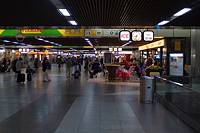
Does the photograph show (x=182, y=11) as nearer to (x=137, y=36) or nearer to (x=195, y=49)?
(x=137, y=36)

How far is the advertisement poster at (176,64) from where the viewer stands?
19.2 meters

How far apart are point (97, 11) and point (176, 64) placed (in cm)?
1290

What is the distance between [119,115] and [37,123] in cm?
247

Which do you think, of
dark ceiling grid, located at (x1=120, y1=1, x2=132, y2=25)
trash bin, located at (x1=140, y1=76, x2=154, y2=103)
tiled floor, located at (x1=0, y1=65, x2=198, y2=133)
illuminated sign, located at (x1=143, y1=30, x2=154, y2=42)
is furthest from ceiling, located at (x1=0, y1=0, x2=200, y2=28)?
tiled floor, located at (x1=0, y1=65, x2=198, y2=133)

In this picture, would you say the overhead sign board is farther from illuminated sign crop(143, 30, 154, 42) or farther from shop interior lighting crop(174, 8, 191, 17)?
shop interior lighting crop(174, 8, 191, 17)

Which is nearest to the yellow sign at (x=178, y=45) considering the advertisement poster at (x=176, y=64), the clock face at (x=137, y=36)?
the advertisement poster at (x=176, y=64)

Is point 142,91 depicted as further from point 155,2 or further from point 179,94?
point 155,2

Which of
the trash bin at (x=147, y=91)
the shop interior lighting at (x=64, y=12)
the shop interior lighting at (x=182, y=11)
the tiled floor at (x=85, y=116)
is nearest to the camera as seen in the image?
the tiled floor at (x=85, y=116)

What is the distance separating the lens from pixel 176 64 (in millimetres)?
19438

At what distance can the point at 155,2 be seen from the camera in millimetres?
7152

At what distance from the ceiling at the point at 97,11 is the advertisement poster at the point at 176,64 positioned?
31.2 ft

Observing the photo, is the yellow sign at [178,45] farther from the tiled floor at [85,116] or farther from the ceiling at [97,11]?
the tiled floor at [85,116]

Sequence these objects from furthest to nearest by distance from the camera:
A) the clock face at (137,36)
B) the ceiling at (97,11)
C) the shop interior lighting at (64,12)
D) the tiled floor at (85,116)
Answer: the clock face at (137,36)
the shop interior lighting at (64,12)
the ceiling at (97,11)
the tiled floor at (85,116)

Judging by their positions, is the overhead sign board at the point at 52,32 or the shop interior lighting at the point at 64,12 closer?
the shop interior lighting at the point at 64,12
